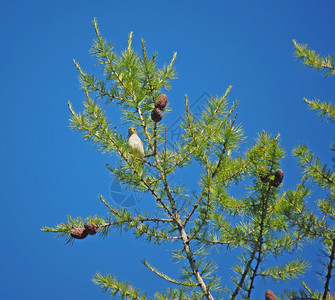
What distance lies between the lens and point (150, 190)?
2215 mm

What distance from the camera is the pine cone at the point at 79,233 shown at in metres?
2.07

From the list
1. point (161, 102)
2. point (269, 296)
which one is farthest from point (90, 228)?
point (269, 296)

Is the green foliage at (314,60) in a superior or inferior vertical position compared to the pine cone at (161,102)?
superior

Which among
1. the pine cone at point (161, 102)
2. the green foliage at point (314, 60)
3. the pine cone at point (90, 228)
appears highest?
the green foliage at point (314, 60)

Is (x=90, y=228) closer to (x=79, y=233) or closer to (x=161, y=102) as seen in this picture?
(x=79, y=233)

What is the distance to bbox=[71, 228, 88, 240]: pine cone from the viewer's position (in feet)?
6.81

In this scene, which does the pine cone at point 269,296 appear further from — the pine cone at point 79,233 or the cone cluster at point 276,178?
the pine cone at point 79,233

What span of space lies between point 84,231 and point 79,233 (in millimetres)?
31

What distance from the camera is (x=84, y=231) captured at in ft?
6.87

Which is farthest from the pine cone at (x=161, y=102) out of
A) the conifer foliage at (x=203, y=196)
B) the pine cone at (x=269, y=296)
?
the pine cone at (x=269, y=296)

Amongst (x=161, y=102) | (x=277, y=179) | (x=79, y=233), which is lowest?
(x=79, y=233)

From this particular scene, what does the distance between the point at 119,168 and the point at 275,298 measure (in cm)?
118

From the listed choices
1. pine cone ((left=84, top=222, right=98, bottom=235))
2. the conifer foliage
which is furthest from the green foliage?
pine cone ((left=84, top=222, right=98, bottom=235))

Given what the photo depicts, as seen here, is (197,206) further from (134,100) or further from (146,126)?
(134,100)
